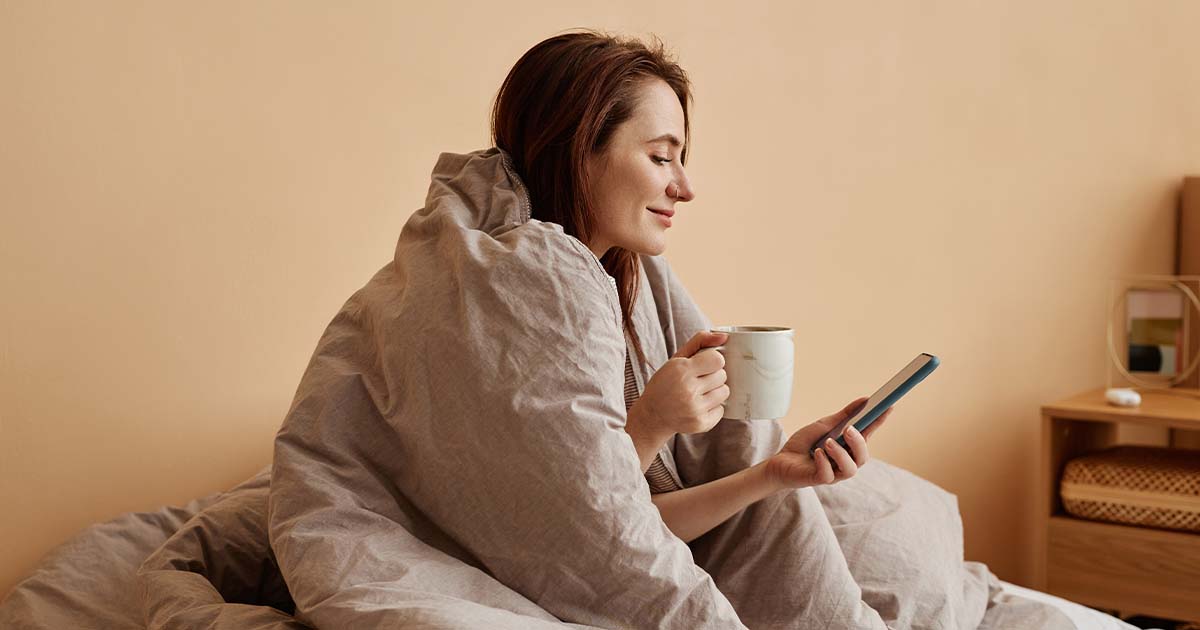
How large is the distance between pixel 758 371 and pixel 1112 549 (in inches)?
54.1

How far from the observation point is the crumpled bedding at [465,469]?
95 centimetres

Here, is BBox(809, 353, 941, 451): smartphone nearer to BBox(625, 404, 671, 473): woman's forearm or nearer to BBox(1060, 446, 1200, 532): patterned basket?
BBox(625, 404, 671, 473): woman's forearm

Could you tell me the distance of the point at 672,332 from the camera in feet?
4.61

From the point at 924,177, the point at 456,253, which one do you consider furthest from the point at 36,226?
the point at 924,177

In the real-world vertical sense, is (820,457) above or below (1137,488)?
above

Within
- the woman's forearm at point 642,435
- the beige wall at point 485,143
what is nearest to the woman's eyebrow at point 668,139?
the woman's forearm at point 642,435

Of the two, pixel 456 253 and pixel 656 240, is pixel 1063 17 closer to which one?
pixel 656 240

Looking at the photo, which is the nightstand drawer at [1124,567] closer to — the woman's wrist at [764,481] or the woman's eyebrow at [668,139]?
the woman's wrist at [764,481]

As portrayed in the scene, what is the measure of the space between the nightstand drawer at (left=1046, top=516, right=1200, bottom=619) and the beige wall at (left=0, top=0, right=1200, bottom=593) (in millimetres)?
365

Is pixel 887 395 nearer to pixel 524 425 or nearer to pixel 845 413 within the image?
pixel 845 413

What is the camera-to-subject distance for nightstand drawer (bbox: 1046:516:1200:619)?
2.06m

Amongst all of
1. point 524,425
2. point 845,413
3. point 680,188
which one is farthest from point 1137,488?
point 524,425

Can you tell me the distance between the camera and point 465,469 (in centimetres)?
98

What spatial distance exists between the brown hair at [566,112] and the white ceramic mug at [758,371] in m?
0.24
